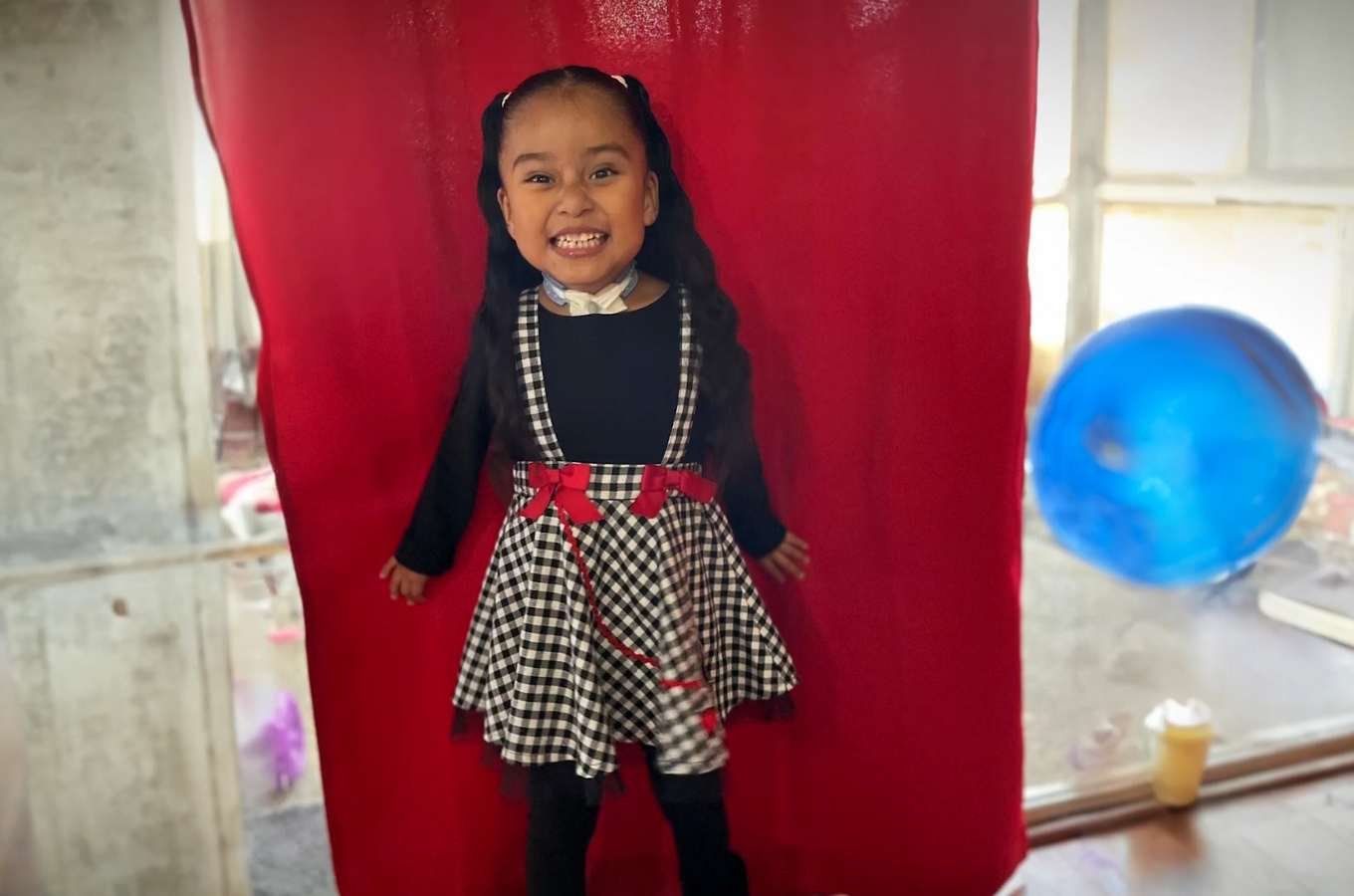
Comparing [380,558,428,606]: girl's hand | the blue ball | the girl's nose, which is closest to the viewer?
the girl's nose

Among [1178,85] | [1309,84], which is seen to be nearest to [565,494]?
[1178,85]

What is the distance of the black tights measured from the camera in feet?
3.39

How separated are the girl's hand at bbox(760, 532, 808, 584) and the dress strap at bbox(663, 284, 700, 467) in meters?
0.19

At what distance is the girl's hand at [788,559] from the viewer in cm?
116

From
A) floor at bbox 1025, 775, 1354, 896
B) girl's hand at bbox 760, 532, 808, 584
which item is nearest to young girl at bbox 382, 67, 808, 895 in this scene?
girl's hand at bbox 760, 532, 808, 584

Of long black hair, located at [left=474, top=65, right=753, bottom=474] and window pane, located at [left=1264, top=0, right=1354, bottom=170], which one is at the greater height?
window pane, located at [left=1264, top=0, right=1354, bottom=170]

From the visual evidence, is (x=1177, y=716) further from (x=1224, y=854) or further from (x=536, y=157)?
(x=536, y=157)

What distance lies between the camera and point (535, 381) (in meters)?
1.00

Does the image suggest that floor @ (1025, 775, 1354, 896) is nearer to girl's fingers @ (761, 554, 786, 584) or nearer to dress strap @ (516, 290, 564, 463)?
girl's fingers @ (761, 554, 786, 584)

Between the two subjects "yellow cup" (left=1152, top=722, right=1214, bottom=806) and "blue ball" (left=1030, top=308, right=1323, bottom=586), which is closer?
"blue ball" (left=1030, top=308, right=1323, bottom=586)

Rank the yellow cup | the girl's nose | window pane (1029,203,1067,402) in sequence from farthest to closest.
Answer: the yellow cup < window pane (1029,203,1067,402) < the girl's nose

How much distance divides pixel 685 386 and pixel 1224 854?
1.08m

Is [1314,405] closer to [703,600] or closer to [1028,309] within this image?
[1028,309]

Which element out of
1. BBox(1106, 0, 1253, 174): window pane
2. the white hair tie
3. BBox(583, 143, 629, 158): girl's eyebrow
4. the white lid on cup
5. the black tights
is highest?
BBox(1106, 0, 1253, 174): window pane
